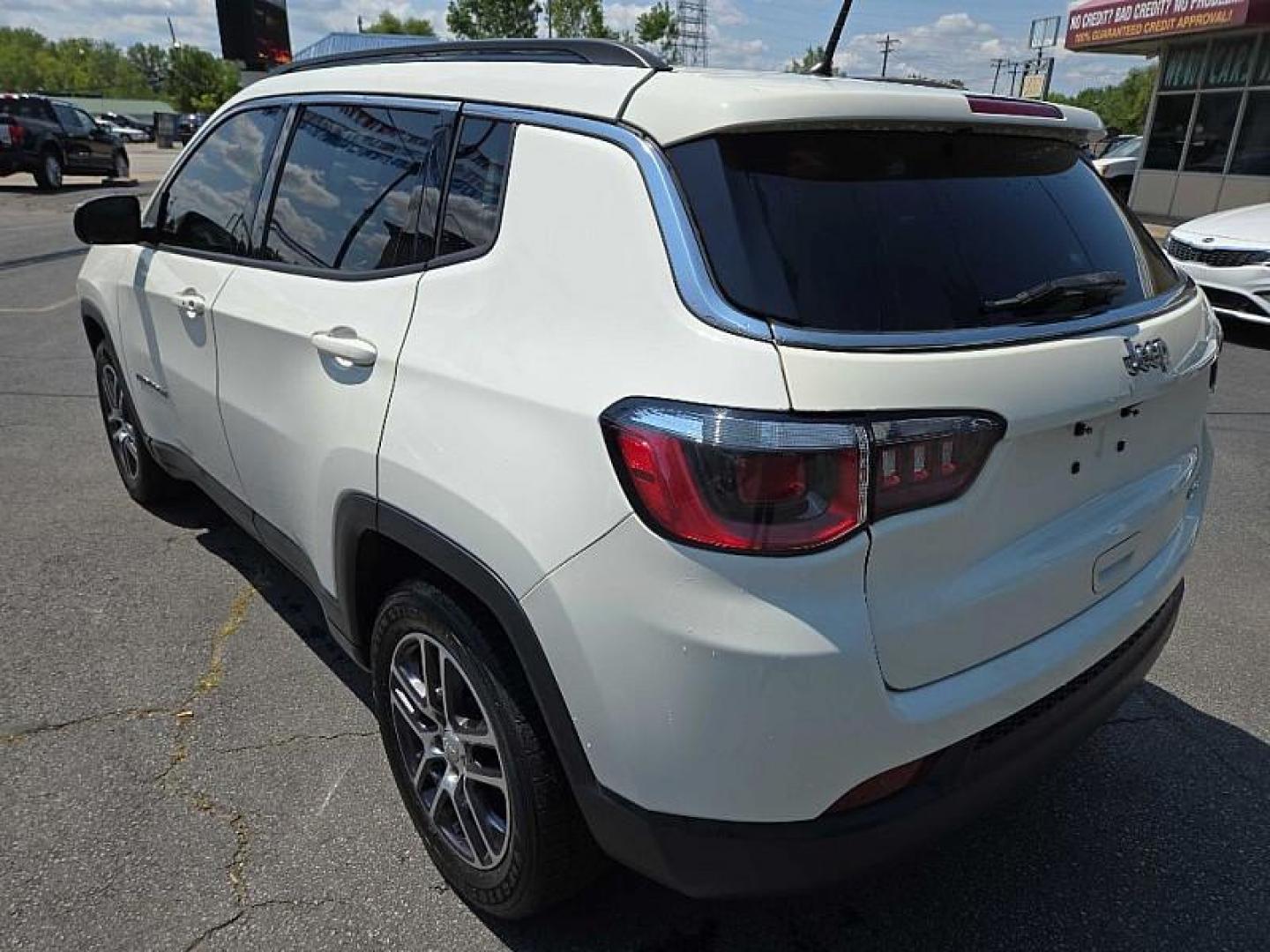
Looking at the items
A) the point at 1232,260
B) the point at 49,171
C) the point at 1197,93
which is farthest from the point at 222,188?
the point at 49,171

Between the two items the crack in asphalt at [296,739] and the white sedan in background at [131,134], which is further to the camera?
the white sedan in background at [131,134]

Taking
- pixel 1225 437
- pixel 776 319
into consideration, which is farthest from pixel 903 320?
pixel 1225 437

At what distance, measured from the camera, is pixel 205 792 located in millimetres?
2508

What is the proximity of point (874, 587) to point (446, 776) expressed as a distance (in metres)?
1.19

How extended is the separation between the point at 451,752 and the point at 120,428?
3.04 metres

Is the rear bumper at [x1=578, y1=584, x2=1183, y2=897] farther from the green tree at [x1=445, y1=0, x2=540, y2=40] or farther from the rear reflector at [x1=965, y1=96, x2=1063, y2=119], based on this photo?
the green tree at [x1=445, y1=0, x2=540, y2=40]

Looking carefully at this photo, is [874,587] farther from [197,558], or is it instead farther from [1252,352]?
[1252,352]

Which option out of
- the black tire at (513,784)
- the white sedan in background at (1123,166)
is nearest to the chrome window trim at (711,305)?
the black tire at (513,784)

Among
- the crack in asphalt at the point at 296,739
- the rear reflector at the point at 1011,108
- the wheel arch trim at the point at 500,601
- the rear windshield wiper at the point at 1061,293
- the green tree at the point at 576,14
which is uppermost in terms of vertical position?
the green tree at the point at 576,14

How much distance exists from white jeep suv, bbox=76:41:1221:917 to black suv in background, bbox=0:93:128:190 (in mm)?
22021

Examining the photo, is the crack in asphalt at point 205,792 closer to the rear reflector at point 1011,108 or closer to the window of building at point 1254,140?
the rear reflector at point 1011,108

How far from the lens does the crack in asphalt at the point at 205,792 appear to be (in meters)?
2.25

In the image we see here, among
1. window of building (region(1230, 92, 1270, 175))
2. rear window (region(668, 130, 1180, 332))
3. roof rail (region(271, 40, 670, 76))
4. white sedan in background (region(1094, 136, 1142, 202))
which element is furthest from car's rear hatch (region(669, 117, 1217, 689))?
white sedan in background (region(1094, 136, 1142, 202))

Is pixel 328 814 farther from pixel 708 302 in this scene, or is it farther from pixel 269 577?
pixel 708 302
